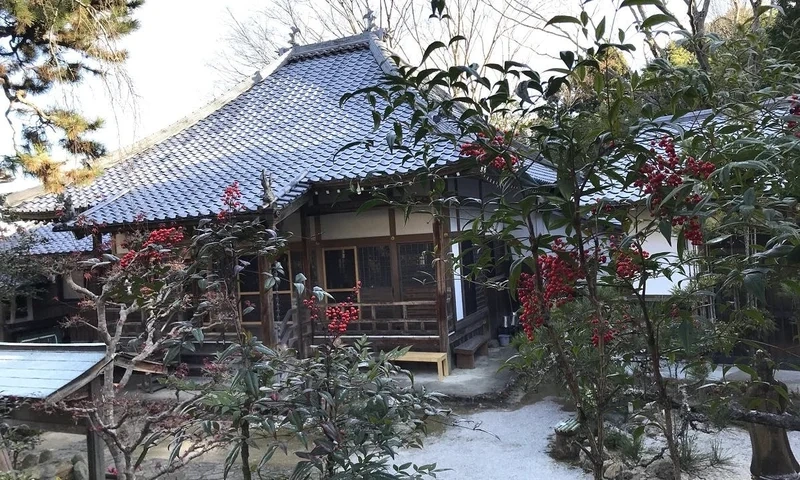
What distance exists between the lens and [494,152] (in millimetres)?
1253

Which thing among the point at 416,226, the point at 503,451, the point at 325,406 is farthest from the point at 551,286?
the point at 416,226

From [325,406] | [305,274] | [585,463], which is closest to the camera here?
[325,406]

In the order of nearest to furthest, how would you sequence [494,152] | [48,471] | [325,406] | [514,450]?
[494,152], [325,406], [48,471], [514,450]

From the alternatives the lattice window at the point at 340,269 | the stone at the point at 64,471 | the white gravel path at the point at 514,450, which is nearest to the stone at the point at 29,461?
the stone at the point at 64,471

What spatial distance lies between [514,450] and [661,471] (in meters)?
1.28

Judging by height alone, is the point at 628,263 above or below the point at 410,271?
above

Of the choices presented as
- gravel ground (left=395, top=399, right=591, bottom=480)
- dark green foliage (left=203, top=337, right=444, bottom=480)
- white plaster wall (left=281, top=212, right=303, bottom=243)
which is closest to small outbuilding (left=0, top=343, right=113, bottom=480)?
dark green foliage (left=203, top=337, right=444, bottom=480)

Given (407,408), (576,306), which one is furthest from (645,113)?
(576,306)

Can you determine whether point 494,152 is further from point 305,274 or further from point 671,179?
point 305,274

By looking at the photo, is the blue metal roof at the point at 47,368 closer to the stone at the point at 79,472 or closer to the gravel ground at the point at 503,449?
the stone at the point at 79,472

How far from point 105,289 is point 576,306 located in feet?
10.1

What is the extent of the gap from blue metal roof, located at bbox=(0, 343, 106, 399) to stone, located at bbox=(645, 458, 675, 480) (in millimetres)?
3931

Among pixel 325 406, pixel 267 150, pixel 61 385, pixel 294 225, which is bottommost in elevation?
pixel 61 385

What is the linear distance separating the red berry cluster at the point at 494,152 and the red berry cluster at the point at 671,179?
0.31 metres
